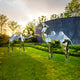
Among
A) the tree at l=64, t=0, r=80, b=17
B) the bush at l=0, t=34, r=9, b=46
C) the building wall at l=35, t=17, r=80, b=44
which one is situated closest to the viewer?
the building wall at l=35, t=17, r=80, b=44

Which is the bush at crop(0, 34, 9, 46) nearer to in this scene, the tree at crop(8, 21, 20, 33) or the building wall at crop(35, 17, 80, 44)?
the building wall at crop(35, 17, 80, 44)

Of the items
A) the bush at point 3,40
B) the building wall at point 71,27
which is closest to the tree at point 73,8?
the building wall at point 71,27

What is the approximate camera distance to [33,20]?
29344mm

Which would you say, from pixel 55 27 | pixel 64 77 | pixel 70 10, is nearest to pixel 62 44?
pixel 64 77

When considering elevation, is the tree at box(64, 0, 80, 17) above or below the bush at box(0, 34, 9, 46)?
above

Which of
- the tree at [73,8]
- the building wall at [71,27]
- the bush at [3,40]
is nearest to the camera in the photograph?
the building wall at [71,27]

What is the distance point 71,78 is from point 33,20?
28.0m

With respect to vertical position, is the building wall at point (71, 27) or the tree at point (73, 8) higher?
the tree at point (73, 8)

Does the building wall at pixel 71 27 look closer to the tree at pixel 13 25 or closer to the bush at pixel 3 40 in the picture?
the bush at pixel 3 40

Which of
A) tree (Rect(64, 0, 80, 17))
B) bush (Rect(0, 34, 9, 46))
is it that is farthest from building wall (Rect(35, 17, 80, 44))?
tree (Rect(64, 0, 80, 17))

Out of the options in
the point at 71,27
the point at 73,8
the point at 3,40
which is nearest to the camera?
the point at 71,27

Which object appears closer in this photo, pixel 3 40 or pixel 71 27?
pixel 71 27

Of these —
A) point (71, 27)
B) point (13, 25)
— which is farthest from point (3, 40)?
point (13, 25)

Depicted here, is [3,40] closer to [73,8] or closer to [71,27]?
[71,27]
